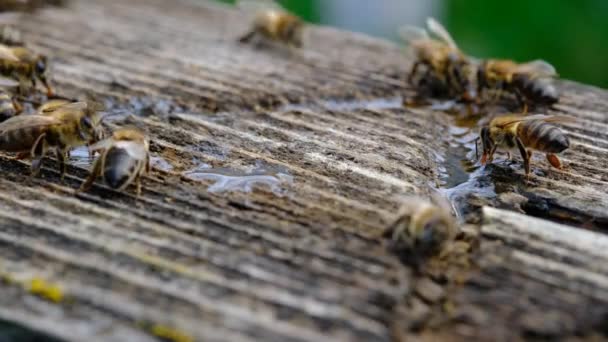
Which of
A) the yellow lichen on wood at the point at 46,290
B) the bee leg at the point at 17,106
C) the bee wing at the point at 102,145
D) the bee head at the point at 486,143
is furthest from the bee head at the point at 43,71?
the bee head at the point at 486,143

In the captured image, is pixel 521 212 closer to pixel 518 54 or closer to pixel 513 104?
pixel 513 104

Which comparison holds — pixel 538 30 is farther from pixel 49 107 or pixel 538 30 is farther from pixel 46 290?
pixel 46 290

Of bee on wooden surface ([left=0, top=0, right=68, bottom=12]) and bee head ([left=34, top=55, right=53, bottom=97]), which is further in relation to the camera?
bee on wooden surface ([left=0, top=0, right=68, bottom=12])

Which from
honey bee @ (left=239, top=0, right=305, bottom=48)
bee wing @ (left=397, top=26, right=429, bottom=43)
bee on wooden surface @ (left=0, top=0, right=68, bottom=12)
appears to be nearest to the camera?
bee on wooden surface @ (left=0, top=0, right=68, bottom=12)

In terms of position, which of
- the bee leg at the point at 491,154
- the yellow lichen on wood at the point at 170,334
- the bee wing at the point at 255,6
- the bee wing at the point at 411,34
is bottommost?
the yellow lichen on wood at the point at 170,334

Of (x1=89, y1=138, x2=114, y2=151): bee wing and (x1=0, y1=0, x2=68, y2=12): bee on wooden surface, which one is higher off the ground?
(x1=0, y1=0, x2=68, y2=12): bee on wooden surface

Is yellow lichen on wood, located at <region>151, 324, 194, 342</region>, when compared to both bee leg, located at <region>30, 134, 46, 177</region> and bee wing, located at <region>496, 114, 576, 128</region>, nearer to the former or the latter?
bee leg, located at <region>30, 134, 46, 177</region>

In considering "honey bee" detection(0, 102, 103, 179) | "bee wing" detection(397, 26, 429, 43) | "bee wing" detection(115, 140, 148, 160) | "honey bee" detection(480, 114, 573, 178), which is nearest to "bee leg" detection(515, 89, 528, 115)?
"honey bee" detection(480, 114, 573, 178)

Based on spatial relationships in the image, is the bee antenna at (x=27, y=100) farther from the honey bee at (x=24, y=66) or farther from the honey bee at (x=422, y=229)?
the honey bee at (x=422, y=229)
